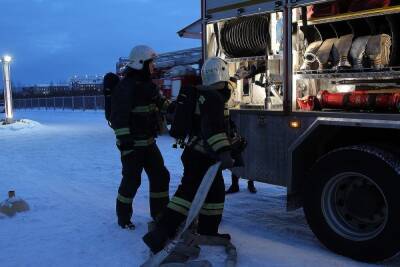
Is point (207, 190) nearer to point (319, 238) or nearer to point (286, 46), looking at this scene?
point (319, 238)

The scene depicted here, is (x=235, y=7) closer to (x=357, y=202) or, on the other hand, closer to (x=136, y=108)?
(x=136, y=108)

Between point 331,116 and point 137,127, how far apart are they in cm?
189

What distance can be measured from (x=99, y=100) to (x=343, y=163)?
32004 mm

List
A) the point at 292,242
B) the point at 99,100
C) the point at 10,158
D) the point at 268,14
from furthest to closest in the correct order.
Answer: the point at 99,100, the point at 10,158, the point at 268,14, the point at 292,242

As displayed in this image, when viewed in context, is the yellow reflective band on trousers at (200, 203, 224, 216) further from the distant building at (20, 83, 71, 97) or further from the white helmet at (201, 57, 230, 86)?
the distant building at (20, 83, 71, 97)

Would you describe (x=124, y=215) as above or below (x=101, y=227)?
above

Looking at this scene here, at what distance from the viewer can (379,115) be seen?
3.74m

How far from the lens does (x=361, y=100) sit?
13.4ft

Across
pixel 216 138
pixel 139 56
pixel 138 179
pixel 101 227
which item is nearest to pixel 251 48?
pixel 139 56

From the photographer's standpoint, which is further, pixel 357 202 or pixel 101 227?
pixel 101 227

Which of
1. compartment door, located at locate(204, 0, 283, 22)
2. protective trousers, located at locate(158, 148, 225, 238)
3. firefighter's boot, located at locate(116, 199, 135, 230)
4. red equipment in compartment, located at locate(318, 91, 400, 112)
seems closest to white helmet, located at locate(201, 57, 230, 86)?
protective trousers, located at locate(158, 148, 225, 238)

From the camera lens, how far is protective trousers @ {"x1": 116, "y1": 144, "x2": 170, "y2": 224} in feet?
16.1

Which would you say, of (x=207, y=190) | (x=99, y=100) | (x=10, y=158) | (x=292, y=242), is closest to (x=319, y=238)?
(x=292, y=242)

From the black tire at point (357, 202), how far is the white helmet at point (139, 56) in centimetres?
195
